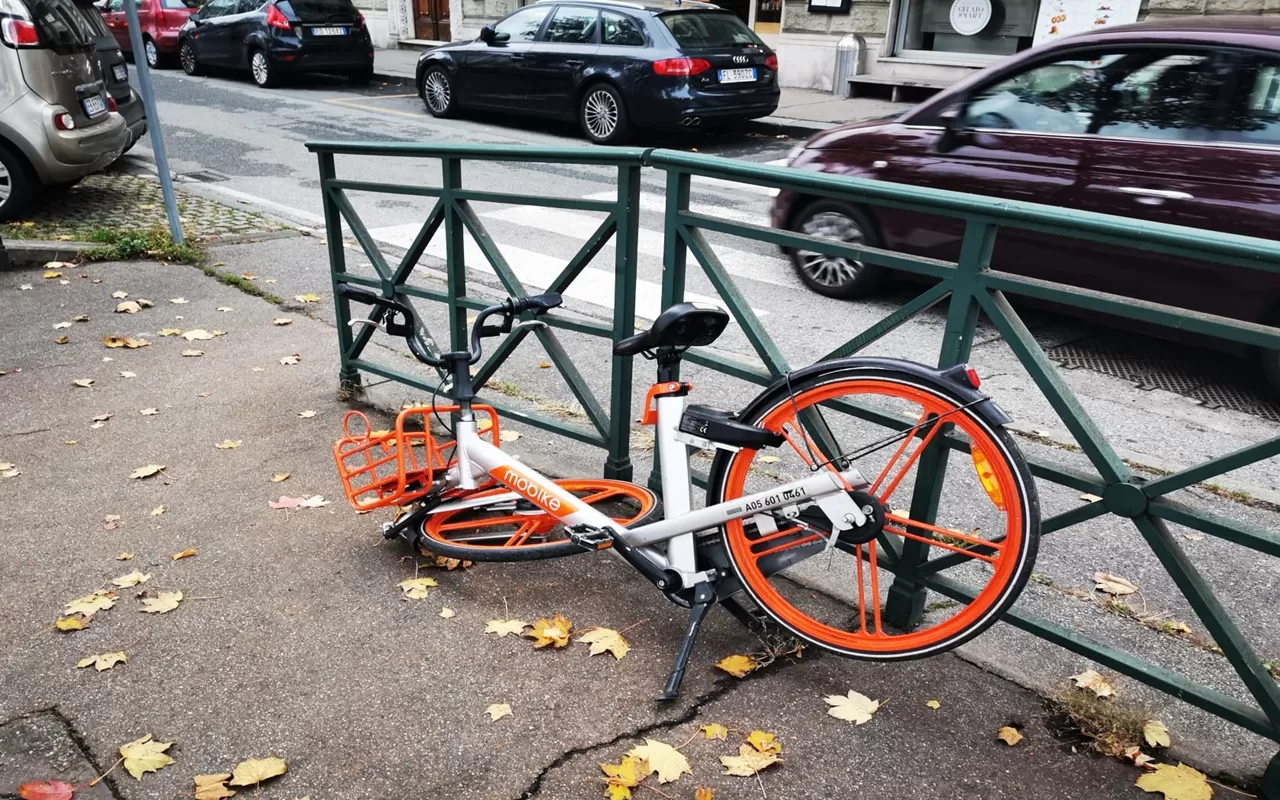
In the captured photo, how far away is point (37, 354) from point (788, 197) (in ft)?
15.2

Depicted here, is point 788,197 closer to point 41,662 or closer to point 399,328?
point 399,328

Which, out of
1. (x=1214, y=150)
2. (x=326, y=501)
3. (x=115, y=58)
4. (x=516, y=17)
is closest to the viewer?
(x=326, y=501)

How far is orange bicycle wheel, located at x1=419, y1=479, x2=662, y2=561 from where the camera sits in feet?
10.5

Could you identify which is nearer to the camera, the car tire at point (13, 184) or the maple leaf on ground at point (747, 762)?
the maple leaf on ground at point (747, 762)

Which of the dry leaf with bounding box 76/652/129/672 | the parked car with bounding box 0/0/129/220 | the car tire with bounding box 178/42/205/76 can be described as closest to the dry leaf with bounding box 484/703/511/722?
the dry leaf with bounding box 76/652/129/672

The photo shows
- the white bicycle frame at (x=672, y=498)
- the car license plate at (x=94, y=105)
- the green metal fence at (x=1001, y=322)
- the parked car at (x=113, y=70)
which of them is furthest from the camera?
the parked car at (x=113, y=70)

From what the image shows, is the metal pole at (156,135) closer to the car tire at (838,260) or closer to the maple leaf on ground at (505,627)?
the car tire at (838,260)

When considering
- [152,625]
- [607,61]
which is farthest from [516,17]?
[152,625]

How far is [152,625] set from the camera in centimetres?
308

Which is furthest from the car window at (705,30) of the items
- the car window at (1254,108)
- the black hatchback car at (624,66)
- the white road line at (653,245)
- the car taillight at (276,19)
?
the car taillight at (276,19)

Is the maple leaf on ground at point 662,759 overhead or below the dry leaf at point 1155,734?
below

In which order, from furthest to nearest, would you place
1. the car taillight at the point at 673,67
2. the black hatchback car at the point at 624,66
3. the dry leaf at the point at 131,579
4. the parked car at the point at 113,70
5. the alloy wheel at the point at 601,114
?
1. the alloy wheel at the point at 601,114
2. the black hatchback car at the point at 624,66
3. the car taillight at the point at 673,67
4. the parked car at the point at 113,70
5. the dry leaf at the point at 131,579

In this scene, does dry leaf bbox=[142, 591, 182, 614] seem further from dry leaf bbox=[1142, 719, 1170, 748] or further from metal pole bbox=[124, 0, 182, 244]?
metal pole bbox=[124, 0, 182, 244]

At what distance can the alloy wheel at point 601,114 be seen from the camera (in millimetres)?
11961
